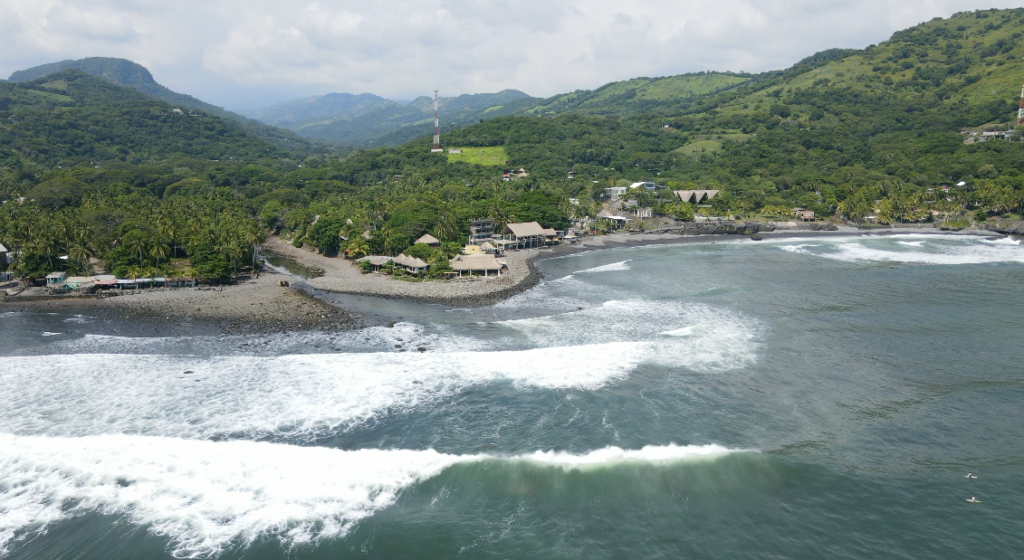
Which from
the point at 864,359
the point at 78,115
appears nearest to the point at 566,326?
the point at 864,359

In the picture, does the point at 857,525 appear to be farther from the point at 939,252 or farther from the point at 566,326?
the point at 939,252

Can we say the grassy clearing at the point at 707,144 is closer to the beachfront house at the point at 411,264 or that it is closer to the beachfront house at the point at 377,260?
the beachfront house at the point at 377,260

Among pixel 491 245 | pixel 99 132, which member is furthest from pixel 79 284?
pixel 99 132

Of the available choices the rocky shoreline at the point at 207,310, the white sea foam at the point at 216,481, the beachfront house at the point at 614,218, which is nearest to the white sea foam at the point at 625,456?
the white sea foam at the point at 216,481

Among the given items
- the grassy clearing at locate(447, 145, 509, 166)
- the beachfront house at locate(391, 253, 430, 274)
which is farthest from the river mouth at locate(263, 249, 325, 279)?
the grassy clearing at locate(447, 145, 509, 166)

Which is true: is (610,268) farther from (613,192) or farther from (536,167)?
(536,167)

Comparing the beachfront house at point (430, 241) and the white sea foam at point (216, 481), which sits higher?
the beachfront house at point (430, 241)

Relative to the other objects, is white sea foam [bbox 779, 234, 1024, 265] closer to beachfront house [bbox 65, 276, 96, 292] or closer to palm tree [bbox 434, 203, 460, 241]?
palm tree [bbox 434, 203, 460, 241]
